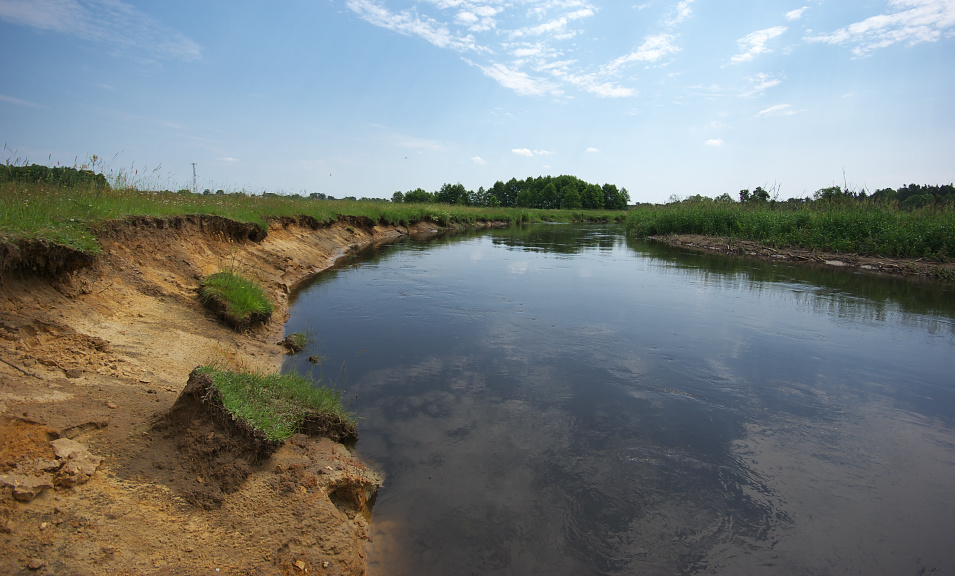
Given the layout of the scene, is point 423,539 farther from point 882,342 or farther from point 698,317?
point 882,342

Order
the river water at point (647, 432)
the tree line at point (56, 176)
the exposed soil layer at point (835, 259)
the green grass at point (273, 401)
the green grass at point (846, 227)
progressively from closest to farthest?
1. the river water at point (647, 432)
2. the green grass at point (273, 401)
3. the tree line at point (56, 176)
4. the exposed soil layer at point (835, 259)
5. the green grass at point (846, 227)

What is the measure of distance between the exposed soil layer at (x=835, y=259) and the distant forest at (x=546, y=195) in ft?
221

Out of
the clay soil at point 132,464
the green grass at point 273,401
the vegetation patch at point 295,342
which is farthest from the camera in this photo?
the vegetation patch at point 295,342

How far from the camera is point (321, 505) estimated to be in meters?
3.61

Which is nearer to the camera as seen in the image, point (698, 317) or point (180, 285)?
point (180, 285)

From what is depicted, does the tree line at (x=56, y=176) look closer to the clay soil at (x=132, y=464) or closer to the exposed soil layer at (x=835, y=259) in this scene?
the clay soil at (x=132, y=464)

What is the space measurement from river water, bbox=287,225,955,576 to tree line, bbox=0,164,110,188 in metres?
4.62

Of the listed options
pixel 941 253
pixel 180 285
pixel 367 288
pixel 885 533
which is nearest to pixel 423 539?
pixel 885 533

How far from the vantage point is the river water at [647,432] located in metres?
3.75

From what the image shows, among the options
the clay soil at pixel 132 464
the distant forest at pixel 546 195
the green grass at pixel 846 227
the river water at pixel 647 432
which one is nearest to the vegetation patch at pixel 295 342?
the river water at pixel 647 432

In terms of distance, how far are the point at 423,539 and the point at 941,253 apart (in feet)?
70.6

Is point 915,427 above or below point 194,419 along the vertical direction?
below

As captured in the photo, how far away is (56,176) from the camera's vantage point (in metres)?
9.48

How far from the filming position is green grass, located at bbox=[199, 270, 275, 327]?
7.67 m
